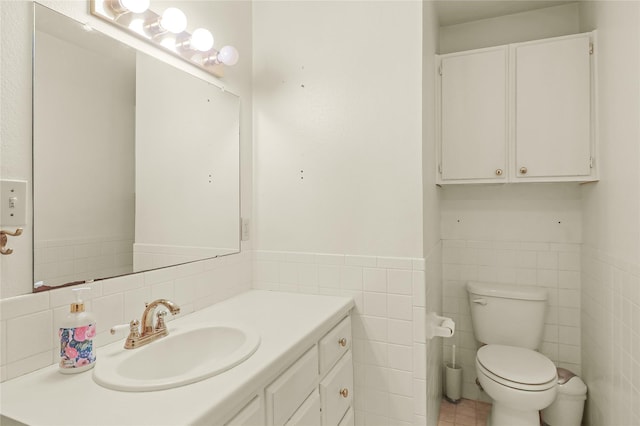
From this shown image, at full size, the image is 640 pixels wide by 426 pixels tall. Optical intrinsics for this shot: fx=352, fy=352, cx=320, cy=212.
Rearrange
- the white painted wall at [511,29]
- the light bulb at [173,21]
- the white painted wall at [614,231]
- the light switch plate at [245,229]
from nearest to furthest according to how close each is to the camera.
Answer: the light bulb at [173,21] → the white painted wall at [614,231] → the light switch plate at [245,229] → the white painted wall at [511,29]

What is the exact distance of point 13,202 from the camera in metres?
0.89

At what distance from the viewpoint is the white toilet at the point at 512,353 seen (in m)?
1.73

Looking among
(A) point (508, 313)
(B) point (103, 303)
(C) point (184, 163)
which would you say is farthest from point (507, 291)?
(B) point (103, 303)

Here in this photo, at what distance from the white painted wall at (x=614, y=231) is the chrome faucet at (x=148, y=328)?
5.61ft

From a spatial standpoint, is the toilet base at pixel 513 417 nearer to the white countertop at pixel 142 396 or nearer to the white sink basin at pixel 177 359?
the white countertop at pixel 142 396

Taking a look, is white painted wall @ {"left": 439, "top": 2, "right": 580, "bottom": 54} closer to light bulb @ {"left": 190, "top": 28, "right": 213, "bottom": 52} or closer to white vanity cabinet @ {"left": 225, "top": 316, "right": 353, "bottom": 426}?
light bulb @ {"left": 190, "top": 28, "right": 213, "bottom": 52}

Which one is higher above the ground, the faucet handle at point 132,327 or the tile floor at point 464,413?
the faucet handle at point 132,327

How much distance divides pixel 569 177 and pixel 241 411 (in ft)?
6.46

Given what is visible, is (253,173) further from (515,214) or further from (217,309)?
(515,214)

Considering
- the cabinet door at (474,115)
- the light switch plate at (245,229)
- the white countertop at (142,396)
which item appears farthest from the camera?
the cabinet door at (474,115)

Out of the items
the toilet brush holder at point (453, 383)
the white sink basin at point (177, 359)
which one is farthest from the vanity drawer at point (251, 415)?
the toilet brush holder at point (453, 383)

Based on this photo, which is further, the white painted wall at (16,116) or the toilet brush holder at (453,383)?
the toilet brush holder at (453,383)

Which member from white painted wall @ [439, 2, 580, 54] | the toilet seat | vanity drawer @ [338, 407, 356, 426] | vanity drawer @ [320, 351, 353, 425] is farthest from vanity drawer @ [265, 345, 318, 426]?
white painted wall @ [439, 2, 580, 54]

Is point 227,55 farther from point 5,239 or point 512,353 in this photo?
point 512,353
